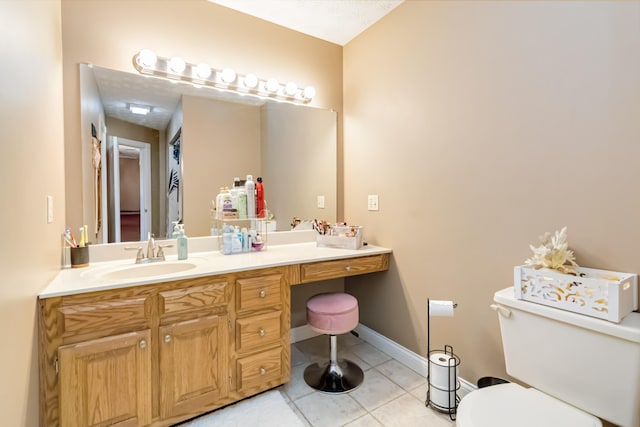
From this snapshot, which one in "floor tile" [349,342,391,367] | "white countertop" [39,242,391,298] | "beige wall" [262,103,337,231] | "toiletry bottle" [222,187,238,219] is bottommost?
"floor tile" [349,342,391,367]

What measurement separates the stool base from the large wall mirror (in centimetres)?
103

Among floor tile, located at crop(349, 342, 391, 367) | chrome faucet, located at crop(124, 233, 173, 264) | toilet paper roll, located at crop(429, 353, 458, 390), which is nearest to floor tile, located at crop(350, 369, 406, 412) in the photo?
floor tile, located at crop(349, 342, 391, 367)

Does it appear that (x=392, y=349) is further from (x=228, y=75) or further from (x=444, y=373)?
(x=228, y=75)

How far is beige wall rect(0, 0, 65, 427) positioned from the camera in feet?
2.88

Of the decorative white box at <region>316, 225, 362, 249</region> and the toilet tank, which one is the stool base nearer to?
the decorative white box at <region>316, 225, 362, 249</region>

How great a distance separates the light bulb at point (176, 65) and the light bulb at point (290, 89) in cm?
72

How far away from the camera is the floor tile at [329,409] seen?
158cm

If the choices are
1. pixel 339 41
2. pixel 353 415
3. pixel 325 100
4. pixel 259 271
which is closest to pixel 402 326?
pixel 353 415

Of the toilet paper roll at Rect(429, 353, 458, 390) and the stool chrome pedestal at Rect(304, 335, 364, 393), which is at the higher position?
the toilet paper roll at Rect(429, 353, 458, 390)

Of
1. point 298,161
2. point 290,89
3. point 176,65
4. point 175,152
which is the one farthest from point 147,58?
point 298,161

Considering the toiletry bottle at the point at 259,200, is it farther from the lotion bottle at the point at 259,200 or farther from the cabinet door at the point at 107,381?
the cabinet door at the point at 107,381

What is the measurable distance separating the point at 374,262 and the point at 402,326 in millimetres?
492

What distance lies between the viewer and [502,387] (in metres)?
1.19

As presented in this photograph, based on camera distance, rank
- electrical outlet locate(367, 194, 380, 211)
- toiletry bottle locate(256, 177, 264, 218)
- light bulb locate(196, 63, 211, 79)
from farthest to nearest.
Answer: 1. electrical outlet locate(367, 194, 380, 211)
2. toiletry bottle locate(256, 177, 264, 218)
3. light bulb locate(196, 63, 211, 79)
